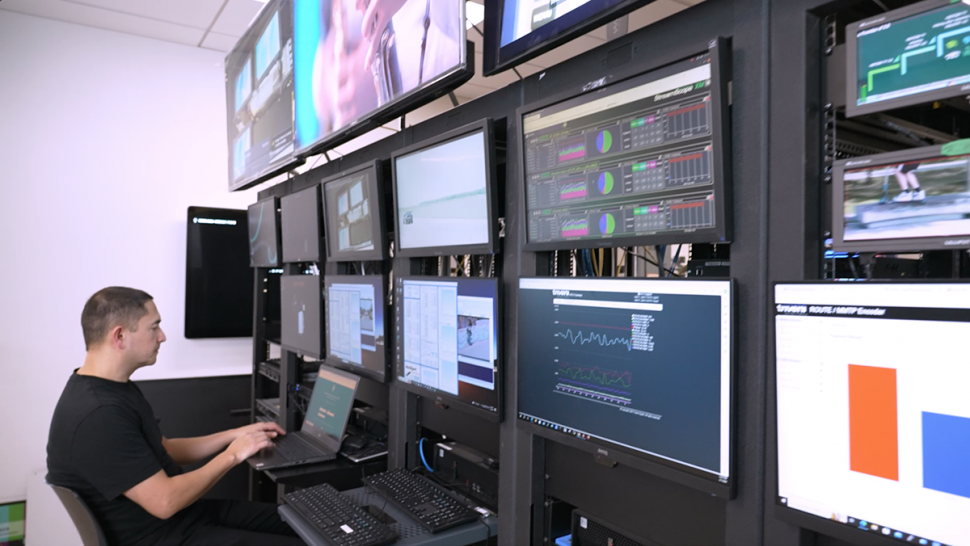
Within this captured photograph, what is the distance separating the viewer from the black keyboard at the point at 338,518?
4.77 feet

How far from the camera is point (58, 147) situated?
3.65 metres

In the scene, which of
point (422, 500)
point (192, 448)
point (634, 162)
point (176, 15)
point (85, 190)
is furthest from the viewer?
point (85, 190)

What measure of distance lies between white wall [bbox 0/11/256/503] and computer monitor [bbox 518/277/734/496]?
3.40 metres

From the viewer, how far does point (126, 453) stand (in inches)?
78.5

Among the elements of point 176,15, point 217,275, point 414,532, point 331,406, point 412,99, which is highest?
point 176,15

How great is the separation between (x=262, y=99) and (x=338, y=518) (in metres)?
2.32

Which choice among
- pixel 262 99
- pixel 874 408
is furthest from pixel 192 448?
pixel 874 408

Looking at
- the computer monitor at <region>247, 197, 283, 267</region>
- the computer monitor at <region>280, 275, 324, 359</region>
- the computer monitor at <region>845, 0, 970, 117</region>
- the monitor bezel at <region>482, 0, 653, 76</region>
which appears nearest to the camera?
the computer monitor at <region>845, 0, 970, 117</region>

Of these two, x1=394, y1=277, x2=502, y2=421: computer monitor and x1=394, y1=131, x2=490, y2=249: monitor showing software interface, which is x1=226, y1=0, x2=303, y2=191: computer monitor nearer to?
x1=394, y1=131, x2=490, y2=249: monitor showing software interface

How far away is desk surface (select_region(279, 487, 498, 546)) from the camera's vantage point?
4.88 ft

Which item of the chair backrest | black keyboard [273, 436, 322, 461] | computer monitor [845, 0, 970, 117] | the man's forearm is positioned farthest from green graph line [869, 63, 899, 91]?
the man's forearm

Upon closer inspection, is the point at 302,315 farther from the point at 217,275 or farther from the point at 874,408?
the point at 874,408

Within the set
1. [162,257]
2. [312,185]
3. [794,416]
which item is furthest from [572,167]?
[162,257]

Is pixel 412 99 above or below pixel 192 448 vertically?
above
